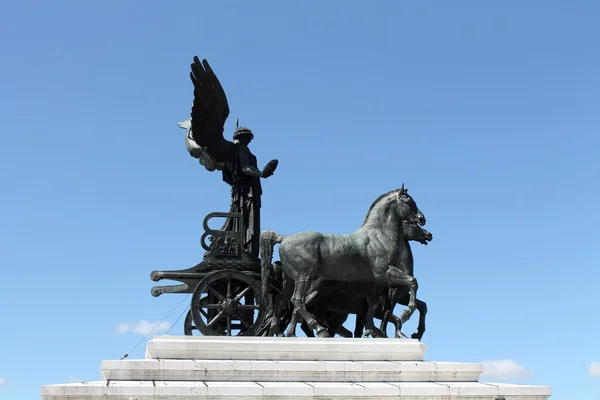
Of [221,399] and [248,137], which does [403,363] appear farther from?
[248,137]

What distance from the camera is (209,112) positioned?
57.8ft

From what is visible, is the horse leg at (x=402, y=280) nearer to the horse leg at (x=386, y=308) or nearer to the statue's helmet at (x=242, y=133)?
the horse leg at (x=386, y=308)

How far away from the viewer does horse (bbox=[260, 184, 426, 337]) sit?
15750 mm

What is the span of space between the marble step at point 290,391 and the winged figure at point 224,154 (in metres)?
4.79

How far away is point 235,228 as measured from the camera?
17.3 m

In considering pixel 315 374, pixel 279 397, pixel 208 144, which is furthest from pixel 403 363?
pixel 208 144

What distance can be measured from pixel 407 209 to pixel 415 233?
0.74 m

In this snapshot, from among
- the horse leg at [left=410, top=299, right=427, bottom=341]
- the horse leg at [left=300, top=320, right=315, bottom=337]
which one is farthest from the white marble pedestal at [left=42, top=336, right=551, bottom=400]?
the horse leg at [left=300, top=320, right=315, bottom=337]

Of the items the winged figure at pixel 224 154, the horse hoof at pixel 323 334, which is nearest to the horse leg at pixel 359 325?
the horse hoof at pixel 323 334

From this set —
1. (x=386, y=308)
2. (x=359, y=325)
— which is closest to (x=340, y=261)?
(x=386, y=308)

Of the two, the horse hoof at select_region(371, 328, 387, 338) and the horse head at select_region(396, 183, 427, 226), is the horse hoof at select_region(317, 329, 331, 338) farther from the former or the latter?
the horse head at select_region(396, 183, 427, 226)

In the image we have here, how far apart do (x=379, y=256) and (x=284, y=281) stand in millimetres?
2015

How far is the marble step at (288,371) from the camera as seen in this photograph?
522 inches

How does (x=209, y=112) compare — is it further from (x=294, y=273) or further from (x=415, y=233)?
(x=415, y=233)
